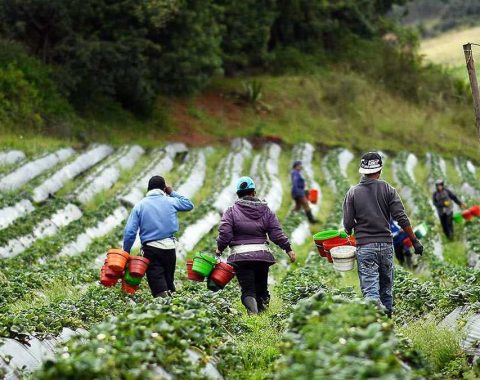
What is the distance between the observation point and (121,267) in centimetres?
1110

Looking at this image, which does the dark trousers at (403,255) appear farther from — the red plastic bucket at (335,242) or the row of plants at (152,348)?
the row of plants at (152,348)

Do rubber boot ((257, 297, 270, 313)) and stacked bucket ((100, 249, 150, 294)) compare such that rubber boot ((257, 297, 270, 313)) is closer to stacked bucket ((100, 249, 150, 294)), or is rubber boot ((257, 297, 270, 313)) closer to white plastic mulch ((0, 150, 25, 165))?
stacked bucket ((100, 249, 150, 294))

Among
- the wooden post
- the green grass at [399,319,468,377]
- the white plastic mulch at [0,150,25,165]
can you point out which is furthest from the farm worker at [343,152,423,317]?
the white plastic mulch at [0,150,25,165]

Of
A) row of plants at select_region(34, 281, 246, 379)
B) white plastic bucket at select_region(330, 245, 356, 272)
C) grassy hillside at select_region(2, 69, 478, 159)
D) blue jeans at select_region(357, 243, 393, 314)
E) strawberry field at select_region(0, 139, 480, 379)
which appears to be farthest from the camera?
grassy hillside at select_region(2, 69, 478, 159)

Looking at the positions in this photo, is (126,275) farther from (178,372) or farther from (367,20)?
(367,20)

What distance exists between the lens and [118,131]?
37625mm

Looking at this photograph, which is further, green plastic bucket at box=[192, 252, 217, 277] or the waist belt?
green plastic bucket at box=[192, 252, 217, 277]

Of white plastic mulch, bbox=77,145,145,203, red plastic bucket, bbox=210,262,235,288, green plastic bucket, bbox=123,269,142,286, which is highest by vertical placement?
green plastic bucket, bbox=123,269,142,286

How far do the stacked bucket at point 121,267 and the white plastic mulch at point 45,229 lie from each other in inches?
252

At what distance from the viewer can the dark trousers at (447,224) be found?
70.5 ft

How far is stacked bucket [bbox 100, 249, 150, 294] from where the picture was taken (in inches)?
437

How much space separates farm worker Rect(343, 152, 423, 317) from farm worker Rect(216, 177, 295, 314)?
1.41 m

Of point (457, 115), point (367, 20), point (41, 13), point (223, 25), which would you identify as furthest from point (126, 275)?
point (367, 20)

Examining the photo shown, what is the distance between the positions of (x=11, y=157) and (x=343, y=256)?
19.4 meters
